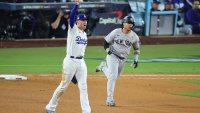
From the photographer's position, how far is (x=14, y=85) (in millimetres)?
15430

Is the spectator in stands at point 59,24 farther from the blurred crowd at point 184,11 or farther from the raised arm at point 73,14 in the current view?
the raised arm at point 73,14

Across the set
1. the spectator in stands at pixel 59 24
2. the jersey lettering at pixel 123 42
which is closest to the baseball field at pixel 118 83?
the spectator in stands at pixel 59 24

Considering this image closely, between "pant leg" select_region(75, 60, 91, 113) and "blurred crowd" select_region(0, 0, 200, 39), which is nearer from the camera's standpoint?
"pant leg" select_region(75, 60, 91, 113)

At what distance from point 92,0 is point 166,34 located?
3.79 meters

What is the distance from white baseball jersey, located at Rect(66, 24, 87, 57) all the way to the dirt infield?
1319 mm

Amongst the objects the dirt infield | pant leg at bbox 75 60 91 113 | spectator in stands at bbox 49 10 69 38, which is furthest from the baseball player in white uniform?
spectator in stands at bbox 49 10 69 38

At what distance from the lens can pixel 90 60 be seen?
21750mm

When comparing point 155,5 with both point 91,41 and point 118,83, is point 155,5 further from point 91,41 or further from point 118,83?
point 118,83

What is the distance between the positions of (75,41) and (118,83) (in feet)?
18.8

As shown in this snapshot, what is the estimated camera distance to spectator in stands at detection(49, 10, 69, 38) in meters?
26.1

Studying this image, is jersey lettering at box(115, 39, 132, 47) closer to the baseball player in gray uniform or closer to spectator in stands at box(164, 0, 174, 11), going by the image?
the baseball player in gray uniform

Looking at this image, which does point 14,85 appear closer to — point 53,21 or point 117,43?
Result: point 117,43

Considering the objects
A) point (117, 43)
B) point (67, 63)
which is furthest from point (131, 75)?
point (67, 63)

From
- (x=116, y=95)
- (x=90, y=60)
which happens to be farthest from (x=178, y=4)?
(x=116, y=95)
